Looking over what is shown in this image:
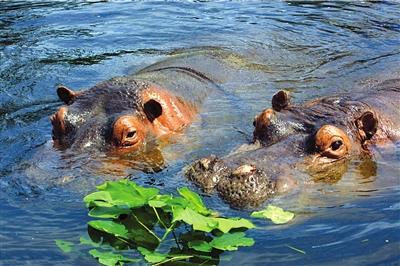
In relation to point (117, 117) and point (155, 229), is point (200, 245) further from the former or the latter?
point (117, 117)

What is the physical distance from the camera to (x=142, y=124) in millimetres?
7062

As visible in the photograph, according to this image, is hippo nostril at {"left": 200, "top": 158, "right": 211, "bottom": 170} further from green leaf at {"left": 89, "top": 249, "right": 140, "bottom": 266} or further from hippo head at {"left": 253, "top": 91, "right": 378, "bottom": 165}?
green leaf at {"left": 89, "top": 249, "right": 140, "bottom": 266}

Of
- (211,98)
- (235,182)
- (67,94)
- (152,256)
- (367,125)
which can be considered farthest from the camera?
(211,98)

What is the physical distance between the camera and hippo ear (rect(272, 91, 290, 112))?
662 centimetres

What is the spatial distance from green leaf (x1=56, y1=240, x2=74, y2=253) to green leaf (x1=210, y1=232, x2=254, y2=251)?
1.02 meters

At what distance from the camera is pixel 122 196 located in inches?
188

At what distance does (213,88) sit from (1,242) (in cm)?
410

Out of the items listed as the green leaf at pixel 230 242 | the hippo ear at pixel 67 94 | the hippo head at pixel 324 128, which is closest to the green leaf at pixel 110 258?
the green leaf at pixel 230 242

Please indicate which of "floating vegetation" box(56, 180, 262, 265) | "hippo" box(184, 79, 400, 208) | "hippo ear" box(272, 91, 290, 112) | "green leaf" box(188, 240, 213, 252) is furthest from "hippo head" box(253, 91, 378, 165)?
"green leaf" box(188, 240, 213, 252)

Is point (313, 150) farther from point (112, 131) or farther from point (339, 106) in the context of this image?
point (112, 131)

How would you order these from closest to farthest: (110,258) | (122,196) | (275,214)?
1. (110,258)
2. (122,196)
3. (275,214)

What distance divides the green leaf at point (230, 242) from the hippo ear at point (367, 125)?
2031 millimetres

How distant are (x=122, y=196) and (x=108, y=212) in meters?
0.18

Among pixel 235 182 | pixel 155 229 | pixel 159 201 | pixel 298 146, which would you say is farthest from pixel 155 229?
pixel 298 146
